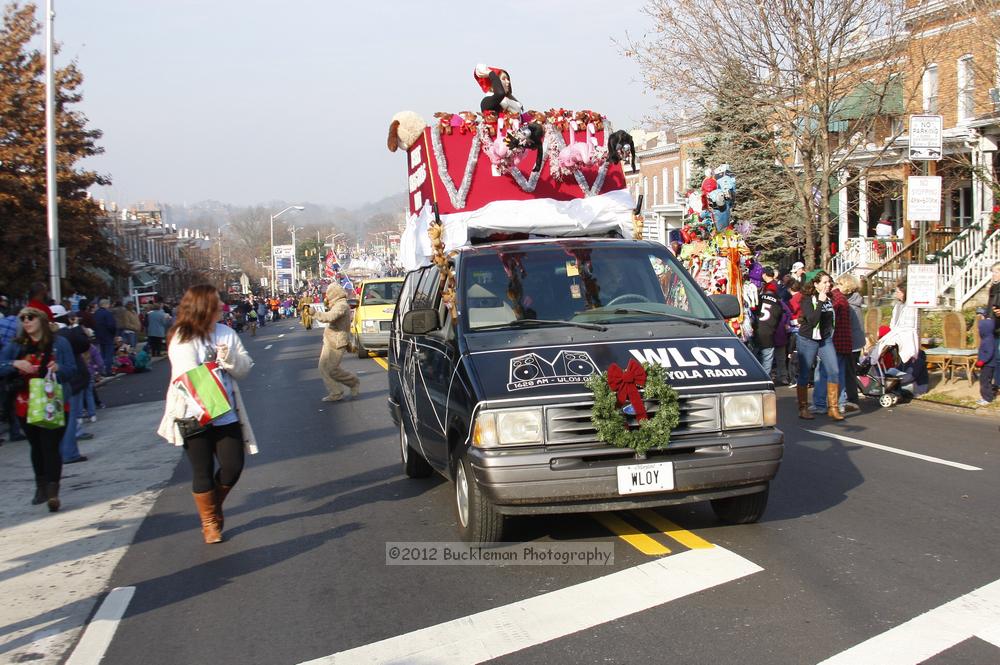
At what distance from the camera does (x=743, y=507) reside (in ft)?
20.7

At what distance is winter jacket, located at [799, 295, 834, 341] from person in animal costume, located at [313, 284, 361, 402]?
7023mm

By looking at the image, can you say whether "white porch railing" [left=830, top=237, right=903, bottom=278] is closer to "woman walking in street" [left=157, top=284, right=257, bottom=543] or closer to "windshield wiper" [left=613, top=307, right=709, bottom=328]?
"windshield wiper" [left=613, top=307, right=709, bottom=328]

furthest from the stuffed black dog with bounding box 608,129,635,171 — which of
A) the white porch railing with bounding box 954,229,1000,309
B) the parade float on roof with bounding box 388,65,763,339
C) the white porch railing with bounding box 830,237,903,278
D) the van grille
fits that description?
the white porch railing with bounding box 830,237,903,278

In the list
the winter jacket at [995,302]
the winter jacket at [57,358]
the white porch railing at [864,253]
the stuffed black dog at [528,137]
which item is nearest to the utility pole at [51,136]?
the winter jacket at [57,358]

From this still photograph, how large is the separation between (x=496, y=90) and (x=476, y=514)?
16.5 feet

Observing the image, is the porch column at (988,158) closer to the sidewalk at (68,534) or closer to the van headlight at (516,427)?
the sidewalk at (68,534)

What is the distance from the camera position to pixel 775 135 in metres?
22.0

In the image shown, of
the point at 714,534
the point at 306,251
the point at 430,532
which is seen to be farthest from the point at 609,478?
Result: the point at 306,251

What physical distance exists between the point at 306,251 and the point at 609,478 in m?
118

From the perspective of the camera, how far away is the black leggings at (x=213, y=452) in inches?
257

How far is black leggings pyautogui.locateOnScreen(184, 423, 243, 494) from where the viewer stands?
6.54m

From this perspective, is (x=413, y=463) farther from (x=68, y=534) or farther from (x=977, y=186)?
(x=977, y=186)

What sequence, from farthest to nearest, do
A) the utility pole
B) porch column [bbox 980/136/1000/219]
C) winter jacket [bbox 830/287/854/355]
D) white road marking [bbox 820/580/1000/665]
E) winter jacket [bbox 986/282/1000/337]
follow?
1. porch column [bbox 980/136/1000/219]
2. the utility pole
3. winter jacket [bbox 986/282/1000/337]
4. winter jacket [bbox 830/287/854/355]
5. white road marking [bbox 820/580/1000/665]

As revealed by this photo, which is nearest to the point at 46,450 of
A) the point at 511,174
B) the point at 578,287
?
the point at 511,174
